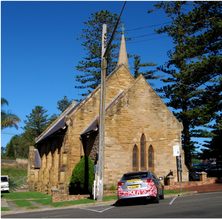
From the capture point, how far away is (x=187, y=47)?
1398 inches

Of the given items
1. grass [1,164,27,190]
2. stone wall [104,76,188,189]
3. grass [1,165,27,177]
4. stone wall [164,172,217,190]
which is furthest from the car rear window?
grass [1,165,27,177]

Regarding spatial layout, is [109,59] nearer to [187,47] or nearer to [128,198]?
[187,47]

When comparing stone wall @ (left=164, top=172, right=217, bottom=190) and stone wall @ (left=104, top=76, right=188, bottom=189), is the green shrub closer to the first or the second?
stone wall @ (left=104, top=76, right=188, bottom=189)

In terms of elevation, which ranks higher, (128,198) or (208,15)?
(208,15)

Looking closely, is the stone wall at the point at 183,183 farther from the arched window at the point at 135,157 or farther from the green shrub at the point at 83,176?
the green shrub at the point at 83,176

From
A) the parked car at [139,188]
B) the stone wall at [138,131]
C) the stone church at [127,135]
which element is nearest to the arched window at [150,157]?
the stone church at [127,135]

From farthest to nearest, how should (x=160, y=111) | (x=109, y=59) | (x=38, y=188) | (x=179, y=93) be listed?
1. (x=109, y=59)
2. (x=179, y=93)
3. (x=38, y=188)
4. (x=160, y=111)

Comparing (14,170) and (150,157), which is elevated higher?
(150,157)

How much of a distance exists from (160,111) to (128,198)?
1156 cm

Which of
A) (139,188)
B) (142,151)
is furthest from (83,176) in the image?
(139,188)

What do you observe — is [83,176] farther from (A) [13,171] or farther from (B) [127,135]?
(A) [13,171]

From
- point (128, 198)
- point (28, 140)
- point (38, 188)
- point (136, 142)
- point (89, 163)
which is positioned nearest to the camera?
point (128, 198)

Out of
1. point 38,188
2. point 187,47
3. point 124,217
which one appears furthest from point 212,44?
point 124,217

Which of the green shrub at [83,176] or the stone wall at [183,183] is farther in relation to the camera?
the stone wall at [183,183]
